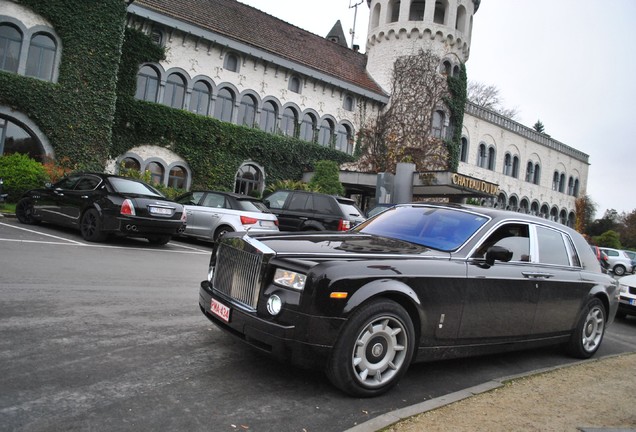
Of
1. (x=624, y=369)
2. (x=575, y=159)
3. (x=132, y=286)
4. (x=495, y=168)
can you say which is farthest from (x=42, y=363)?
(x=575, y=159)

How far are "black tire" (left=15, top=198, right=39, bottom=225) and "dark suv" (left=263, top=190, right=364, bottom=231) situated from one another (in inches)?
242

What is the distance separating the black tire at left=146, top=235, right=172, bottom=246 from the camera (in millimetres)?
10774

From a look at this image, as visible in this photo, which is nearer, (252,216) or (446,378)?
(446,378)

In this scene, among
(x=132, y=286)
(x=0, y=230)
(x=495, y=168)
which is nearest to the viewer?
(x=132, y=286)

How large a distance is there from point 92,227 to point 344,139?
75.8 ft

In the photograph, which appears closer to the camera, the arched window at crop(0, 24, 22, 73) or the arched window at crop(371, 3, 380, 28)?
the arched window at crop(0, 24, 22, 73)

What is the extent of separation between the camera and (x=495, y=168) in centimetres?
4144

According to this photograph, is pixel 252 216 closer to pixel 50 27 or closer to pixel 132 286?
pixel 132 286

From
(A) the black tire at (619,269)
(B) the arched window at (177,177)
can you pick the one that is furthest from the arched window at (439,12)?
(B) the arched window at (177,177)

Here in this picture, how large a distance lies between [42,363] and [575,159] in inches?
2253

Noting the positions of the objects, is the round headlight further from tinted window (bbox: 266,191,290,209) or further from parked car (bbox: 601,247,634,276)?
parked car (bbox: 601,247,634,276)

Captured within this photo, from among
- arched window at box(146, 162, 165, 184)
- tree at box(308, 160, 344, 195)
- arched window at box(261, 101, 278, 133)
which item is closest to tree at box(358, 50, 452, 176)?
tree at box(308, 160, 344, 195)

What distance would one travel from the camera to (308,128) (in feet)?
97.2

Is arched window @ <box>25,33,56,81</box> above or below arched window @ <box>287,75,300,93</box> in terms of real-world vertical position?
below
